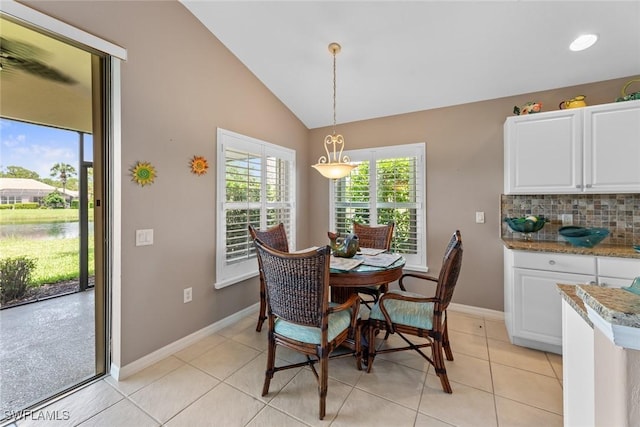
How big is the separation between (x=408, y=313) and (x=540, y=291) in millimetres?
1322

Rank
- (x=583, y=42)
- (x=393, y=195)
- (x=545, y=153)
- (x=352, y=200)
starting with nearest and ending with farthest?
(x=583, y=42)
(x=545, y=153)
(x=393, y=195)
(x=352, y=200)

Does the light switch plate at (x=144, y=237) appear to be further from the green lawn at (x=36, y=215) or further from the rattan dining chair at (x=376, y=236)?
the rattan dining chair at (x=376, y=236)

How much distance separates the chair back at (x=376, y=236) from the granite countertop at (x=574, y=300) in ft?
6.40

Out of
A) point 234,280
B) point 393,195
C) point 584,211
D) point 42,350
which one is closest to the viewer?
point 42,350

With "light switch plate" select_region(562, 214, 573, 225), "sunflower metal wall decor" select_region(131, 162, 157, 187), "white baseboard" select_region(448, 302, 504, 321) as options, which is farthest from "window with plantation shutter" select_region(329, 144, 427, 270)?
"sunflower metal wall decor" select_region(131, 162, 157, 187)

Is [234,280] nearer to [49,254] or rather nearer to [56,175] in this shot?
[49,254]

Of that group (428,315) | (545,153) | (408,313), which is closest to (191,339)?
(408,313)

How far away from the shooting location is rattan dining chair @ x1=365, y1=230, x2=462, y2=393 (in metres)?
1.77

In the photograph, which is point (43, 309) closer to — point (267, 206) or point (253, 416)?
point (267, 206)

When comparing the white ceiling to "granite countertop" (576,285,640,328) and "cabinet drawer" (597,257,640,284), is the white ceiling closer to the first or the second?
"cabinet drawer" (597,257,640,284)

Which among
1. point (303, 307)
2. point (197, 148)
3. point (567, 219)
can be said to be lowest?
point (303, 307)

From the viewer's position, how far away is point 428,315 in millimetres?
1870

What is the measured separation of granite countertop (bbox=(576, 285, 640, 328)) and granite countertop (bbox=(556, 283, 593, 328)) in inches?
4.6

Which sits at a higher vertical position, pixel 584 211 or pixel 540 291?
pixel 584 211
